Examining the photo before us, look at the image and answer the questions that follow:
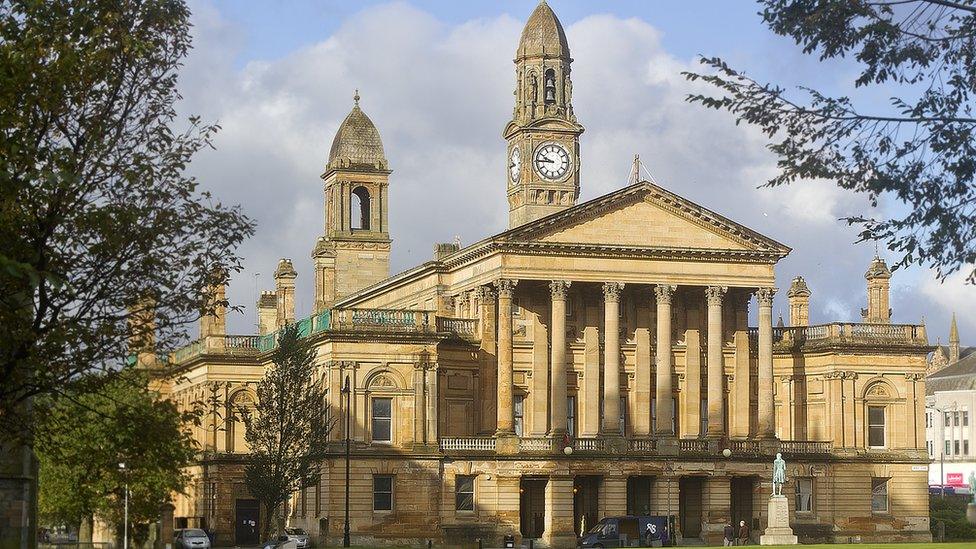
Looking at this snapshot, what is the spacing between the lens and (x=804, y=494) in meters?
105

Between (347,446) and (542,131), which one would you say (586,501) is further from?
(542,131)

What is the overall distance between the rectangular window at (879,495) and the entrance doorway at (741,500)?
24.7 ft

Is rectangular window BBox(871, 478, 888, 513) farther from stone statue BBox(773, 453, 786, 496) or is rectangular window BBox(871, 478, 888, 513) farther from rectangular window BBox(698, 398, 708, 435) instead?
stone statue BBox(773, 453, 786, 496)

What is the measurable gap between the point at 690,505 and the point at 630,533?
908 centimetres

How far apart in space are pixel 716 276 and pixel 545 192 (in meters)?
13.6

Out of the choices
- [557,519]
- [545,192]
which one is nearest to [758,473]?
[557,519]

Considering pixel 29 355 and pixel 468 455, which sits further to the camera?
pixel 468 455

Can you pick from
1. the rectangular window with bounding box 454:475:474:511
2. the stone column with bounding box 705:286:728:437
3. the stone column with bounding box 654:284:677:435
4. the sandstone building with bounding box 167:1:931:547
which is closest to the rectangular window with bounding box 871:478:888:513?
the sandstone building with bounding box 167:1:931:547

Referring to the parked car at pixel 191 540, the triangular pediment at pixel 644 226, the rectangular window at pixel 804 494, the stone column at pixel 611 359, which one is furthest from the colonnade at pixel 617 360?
the parked car at pixel 191 540

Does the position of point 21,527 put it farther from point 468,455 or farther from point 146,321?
point 468,455

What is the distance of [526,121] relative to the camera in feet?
370

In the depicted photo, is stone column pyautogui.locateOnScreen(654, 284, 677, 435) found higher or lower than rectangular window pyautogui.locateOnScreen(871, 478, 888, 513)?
higher

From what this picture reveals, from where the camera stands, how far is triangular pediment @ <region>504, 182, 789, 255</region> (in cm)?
10056

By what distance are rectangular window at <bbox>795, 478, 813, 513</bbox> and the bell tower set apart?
33.2 m
